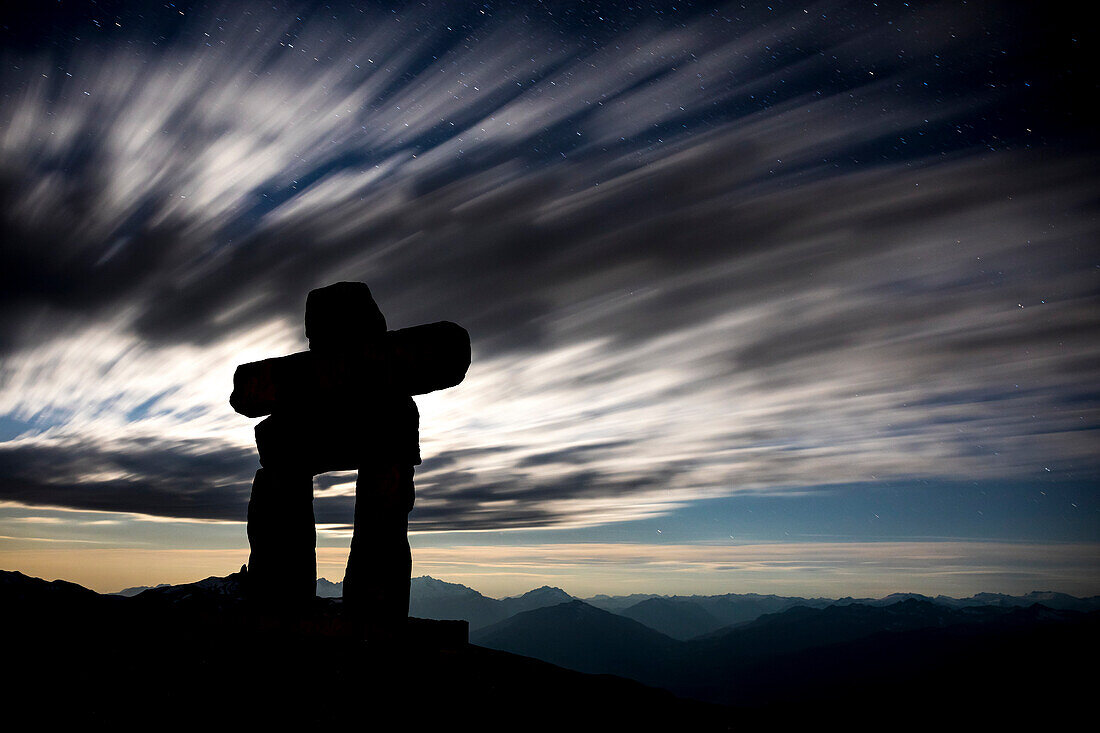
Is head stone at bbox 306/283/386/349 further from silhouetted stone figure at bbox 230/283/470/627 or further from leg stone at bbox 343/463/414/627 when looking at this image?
leg stone at bbox 343/463/414/627

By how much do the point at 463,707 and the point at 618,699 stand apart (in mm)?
2729

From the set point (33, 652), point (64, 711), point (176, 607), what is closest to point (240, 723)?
point (64, 711)

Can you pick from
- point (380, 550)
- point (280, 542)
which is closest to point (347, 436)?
point (380, 550)

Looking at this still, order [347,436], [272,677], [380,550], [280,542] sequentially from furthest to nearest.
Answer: [280,542]
[347,436]
[380,550]
[272,677]

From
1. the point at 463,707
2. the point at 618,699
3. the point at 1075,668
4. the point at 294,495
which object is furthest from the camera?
the point at 1075,668

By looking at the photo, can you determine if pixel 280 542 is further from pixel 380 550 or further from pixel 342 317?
pixel 342 317

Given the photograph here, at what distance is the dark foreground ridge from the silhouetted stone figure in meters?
0.87

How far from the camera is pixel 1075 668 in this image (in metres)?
146

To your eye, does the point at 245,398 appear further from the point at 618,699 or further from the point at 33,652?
the point at 618,699

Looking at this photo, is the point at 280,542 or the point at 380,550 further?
the point at 280,542

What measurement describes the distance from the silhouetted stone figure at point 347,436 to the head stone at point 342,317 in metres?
0.02

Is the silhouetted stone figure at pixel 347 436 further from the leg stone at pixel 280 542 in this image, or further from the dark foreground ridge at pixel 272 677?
the dark foreground ridge at pixel 272 677

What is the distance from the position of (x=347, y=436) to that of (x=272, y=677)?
4244 millimetres

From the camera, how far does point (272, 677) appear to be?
29.1 ft
